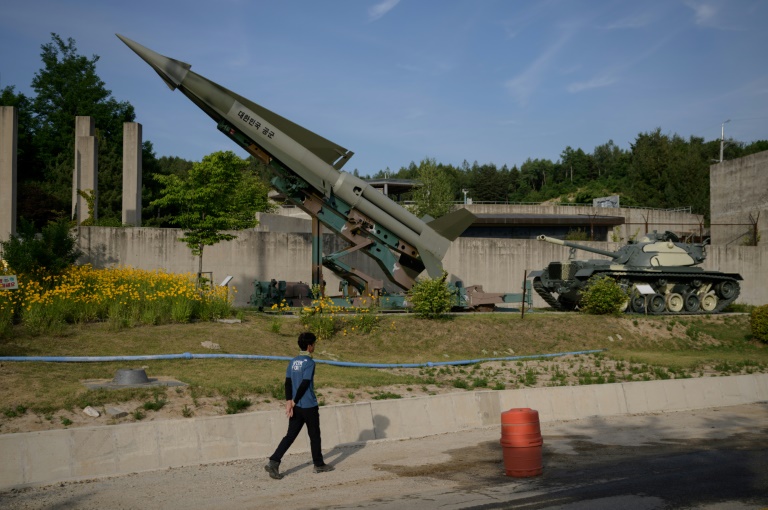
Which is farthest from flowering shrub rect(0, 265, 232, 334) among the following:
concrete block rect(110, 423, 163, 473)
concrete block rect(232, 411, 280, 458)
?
concrete block rect(232, 411, 280, 458)

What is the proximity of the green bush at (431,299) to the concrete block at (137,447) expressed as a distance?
12697 millimetres

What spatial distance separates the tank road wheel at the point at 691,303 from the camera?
2675cm

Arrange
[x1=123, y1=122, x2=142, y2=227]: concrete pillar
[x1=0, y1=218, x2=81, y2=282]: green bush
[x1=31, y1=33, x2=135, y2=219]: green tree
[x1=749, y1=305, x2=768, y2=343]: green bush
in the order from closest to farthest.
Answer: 1. [x1=0, y1=218, x2=81, y2=282]: green bush
2. [x1=749, y1=305, x2=768, y2=343]: green bush
3. [x1=123, y1=122, x2=142, y2=227]: concrete pillar
4. [x1=31, y1=33, x2=135, y2=219]: green tree

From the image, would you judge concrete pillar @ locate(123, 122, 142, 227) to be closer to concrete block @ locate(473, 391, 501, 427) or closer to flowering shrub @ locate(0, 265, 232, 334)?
flowering shrub @ locate(0, 265, 232, 334)

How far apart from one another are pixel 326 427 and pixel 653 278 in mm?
18594

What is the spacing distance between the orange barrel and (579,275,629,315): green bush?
15.4m

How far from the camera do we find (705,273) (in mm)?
26578

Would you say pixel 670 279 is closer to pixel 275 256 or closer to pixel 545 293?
pixel 545 293

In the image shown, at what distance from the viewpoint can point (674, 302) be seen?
26.6 meters

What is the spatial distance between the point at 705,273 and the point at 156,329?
18758mm

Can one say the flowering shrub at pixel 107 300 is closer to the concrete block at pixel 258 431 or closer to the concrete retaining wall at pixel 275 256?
the concrete retaining wall at pixel 275 256

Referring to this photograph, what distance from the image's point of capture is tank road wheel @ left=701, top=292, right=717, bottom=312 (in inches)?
1076

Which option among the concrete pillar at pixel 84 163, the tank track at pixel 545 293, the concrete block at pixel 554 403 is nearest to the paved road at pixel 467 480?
the concrete block at pixel 554 403

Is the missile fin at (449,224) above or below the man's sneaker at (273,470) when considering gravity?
above
